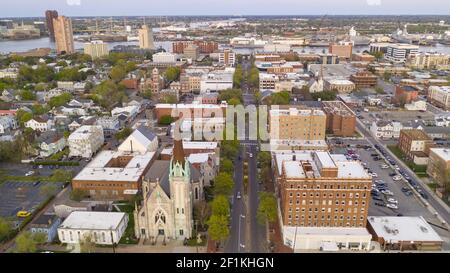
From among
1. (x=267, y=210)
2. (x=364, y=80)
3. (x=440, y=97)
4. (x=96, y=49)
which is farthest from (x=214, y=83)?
(x=96, y=49)

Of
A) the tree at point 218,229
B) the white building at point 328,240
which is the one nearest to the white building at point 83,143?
the tree at point 218,229

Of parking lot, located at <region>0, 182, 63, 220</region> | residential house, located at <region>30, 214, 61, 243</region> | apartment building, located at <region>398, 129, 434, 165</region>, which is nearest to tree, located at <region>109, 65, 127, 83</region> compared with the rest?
parking lot, located at <region>0, 182, 63, 220</region>

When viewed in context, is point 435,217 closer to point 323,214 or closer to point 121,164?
point 323,214

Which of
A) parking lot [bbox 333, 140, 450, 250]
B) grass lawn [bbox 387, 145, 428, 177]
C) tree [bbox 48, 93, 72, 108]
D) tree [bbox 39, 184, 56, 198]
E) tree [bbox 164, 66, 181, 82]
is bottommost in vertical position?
parking lot [bbox 333, 140, 450, 250]

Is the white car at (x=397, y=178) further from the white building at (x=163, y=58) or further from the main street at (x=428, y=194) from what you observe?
the white building at (x=163, y=58)

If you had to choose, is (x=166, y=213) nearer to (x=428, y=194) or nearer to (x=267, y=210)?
(x=267, y=210)

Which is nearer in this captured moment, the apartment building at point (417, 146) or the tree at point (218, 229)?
the tree at point (218, 229)

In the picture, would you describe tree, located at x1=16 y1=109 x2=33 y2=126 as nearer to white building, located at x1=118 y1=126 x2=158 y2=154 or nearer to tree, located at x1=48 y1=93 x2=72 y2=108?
tree, located at x1=48 y1=93 x2=72 y2=108
